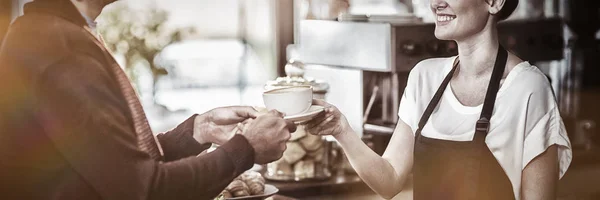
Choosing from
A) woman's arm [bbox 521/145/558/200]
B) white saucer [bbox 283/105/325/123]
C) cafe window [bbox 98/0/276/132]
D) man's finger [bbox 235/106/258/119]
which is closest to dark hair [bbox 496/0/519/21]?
woman's arm [bbox 521/145/558/200]

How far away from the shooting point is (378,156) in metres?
1.90

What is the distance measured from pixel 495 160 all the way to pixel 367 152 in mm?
259

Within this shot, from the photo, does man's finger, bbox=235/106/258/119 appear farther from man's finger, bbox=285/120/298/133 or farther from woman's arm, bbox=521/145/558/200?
woman's arm, bbox=521/145/558/200

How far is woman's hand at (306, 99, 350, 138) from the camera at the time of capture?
1850mm

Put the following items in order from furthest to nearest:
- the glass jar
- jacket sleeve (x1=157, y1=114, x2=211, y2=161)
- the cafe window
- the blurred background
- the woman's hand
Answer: the cafe window, the blurred background, the glass jar, the woman's hand, jacket sleeve (x1=157, y1=114, x2=211, y2=161)

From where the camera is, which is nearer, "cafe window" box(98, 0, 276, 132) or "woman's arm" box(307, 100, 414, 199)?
"woman's arm" box(307, 100, 414, 199)

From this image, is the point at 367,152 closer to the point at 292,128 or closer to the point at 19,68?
the point at 292,128

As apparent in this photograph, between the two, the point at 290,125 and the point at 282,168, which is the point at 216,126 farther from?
the point at 282,168

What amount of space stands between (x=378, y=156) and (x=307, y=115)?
27 centimetres

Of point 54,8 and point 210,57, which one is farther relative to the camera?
point 210,57

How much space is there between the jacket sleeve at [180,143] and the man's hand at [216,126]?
0.04ft

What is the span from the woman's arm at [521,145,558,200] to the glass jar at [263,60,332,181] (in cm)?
58

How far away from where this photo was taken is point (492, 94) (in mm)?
1779

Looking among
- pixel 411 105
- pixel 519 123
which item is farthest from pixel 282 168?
pixel 519 123
